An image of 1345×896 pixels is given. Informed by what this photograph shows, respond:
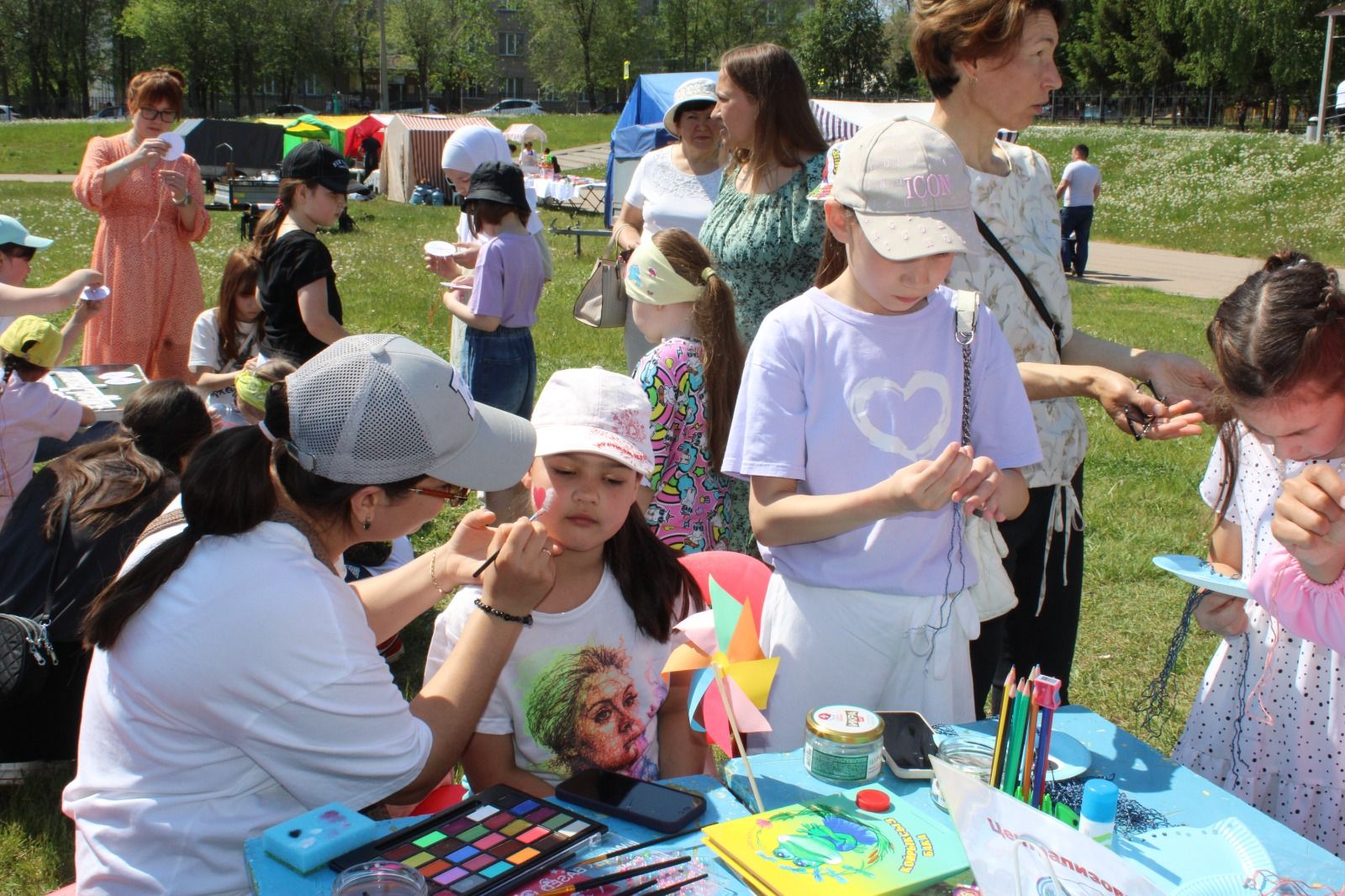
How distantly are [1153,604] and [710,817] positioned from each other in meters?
3.77

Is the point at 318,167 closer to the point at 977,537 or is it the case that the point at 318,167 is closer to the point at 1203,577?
the point at 977,537

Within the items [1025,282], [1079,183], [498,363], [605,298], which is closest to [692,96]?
[605,298]

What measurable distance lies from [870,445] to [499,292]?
3301 mm

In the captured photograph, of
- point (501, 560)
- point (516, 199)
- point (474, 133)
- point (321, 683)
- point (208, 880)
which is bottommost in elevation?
point (208, 880)

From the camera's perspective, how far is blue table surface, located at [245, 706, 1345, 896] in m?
1.50

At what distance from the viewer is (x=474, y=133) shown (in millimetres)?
6121

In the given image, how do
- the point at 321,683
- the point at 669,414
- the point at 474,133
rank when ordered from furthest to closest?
1. the point at 474,133
2. the point at 669,414
3. the point at 321,683

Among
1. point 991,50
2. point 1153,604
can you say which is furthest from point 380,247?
point 991,50

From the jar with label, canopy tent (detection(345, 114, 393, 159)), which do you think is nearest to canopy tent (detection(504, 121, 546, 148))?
canopy tent (detection(345, 114, 393, 159))

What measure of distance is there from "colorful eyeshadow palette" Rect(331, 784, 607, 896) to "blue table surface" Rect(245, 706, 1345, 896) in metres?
0.04

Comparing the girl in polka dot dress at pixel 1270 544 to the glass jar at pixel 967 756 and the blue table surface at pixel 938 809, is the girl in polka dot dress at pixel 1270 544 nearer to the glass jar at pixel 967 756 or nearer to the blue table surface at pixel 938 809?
the blue table surface at pixel 938 809

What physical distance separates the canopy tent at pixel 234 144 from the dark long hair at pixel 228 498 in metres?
27.1

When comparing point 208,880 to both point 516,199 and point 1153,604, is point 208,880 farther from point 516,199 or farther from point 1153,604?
point 1153,604

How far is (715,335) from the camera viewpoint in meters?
3.39
